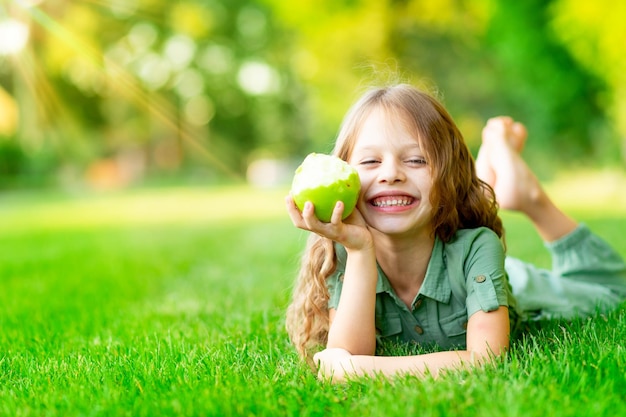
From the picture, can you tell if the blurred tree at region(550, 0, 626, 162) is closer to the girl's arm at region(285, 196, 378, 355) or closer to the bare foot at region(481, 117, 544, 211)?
the bare foot at region(481, 117, 544, 211)

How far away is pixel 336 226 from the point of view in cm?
234

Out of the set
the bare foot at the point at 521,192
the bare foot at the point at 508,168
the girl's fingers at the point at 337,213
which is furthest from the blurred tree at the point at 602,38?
the girl's fingers at the point at 337,213

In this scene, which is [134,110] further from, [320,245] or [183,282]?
[320,245]

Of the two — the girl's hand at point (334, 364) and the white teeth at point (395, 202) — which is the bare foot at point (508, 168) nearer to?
the white teeth at point (395, 202)

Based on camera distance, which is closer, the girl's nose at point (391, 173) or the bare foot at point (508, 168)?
the girl's nose at point (391, 173)

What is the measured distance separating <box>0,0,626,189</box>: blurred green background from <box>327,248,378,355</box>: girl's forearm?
0.99 m

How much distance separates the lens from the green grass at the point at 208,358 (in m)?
1.90

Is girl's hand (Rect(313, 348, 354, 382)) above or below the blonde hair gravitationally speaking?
below

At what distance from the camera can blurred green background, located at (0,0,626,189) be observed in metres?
19.0

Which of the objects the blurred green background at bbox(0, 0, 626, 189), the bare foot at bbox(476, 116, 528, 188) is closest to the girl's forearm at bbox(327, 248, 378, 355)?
the blurred green background at bbox(0, 0, 626, 189)

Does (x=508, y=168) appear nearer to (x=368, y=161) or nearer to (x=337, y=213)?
(x=368, y=161)

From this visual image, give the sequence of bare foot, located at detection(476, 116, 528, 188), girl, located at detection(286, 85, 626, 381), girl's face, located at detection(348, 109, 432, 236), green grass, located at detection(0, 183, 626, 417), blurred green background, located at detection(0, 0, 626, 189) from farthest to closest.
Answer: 1. blurred green background, located at detection(0, 0, 626, 189)
2. bare foot, located at detection(476, 116, 528, 188)
3. girl's face, located at detection(348, 109, 432, 236)
4. girl, located at detection(286, 85, 626, 381)
5. green grass, located at detection(0, 183, 626, 417)

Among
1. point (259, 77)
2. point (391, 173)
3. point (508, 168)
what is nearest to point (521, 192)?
point (508, 168)

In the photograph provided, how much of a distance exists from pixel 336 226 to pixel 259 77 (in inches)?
1467
